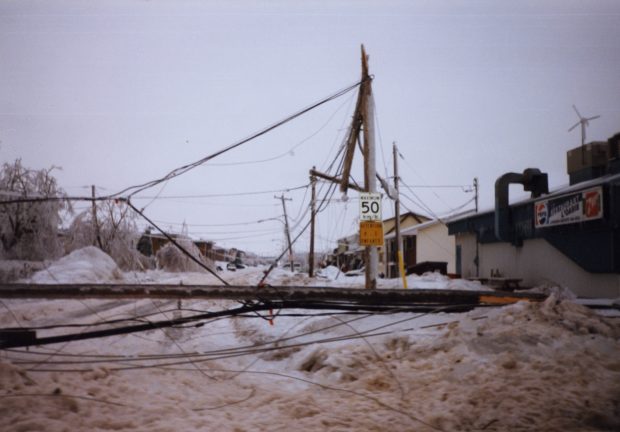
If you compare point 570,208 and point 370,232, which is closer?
point 370,232

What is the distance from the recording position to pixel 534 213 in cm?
1577

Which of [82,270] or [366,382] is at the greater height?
[82,270]

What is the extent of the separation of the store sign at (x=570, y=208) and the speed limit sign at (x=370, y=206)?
7.14m

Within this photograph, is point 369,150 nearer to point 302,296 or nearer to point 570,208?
point 302,296

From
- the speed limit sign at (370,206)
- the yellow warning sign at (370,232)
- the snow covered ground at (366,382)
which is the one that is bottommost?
the snow covered ground at (366,382)

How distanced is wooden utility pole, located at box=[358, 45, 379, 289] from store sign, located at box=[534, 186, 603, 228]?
7.06 metres

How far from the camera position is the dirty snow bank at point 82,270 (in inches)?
716

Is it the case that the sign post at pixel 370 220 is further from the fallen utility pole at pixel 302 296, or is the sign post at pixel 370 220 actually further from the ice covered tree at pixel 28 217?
the ice covered tree at pixel 28 217

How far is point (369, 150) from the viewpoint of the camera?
11.1 m

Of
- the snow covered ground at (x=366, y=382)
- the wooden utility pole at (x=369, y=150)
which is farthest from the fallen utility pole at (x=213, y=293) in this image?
the wooden utility pole at (x=369, y=150)

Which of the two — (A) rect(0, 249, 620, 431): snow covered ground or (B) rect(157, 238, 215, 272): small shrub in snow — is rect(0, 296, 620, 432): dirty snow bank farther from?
(B) rect(157, 238, 215, 272): small shrub in snow

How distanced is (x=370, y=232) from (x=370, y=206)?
0.69 meters

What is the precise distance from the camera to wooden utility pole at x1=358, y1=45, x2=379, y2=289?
1091 cm

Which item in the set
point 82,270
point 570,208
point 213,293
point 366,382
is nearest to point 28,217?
point 82,270
